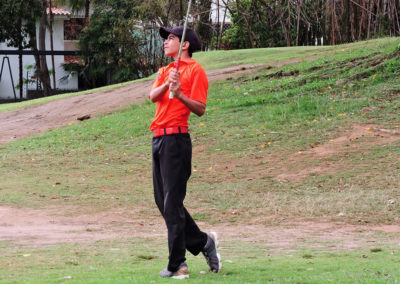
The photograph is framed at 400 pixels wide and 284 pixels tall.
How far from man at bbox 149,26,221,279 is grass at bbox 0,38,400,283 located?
0.24 meters

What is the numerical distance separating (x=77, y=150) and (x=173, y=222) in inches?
420

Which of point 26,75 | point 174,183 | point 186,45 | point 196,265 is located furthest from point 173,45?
point 26,75

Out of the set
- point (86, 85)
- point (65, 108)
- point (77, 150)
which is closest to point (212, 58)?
point (65, 108)

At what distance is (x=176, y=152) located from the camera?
480cm

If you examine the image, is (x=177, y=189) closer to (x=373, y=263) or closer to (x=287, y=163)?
(x=373, y=263)

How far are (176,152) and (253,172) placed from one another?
7027 mm

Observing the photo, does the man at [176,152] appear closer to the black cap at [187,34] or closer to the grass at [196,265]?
the black cap at [187,34]

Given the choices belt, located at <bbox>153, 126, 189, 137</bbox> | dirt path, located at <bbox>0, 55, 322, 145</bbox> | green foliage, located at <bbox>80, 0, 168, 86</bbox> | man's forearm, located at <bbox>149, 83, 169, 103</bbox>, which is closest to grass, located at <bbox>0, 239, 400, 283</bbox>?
belt, located at <bbox>153, 126, 189, 137</bbox>

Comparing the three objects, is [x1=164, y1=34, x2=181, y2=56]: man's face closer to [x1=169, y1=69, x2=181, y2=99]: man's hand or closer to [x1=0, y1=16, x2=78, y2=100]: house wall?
[x1=169, y1=69, x2=181, y2=99]: man's hand

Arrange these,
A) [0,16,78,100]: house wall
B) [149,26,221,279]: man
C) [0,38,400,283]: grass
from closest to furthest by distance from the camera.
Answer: [149,26,221,279]: man < [0,38,400,283]: grass < [0,16,78,100]: house wall

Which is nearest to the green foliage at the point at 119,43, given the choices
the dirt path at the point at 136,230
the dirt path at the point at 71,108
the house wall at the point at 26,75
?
the house wall at the point at 26,75

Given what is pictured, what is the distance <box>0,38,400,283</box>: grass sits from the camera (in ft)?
17.4

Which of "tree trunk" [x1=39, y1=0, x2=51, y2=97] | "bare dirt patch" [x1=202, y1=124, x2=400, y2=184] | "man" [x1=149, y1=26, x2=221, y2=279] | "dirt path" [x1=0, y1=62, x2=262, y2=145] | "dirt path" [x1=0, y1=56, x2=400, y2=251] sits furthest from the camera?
"tree trunk" [x1=39, y1=0, x2=51, y2=97]

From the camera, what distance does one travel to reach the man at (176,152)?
4789 millimetres
